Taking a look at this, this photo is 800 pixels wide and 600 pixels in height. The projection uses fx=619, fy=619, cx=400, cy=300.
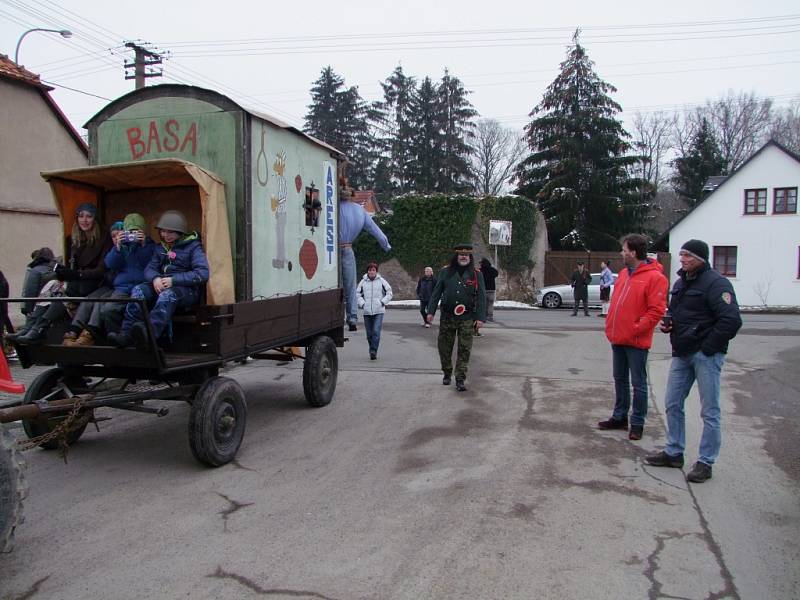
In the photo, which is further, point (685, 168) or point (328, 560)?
point (685, 168)

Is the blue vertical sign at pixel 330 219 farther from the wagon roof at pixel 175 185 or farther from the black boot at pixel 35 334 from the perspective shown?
the black boot at pixel 35 334

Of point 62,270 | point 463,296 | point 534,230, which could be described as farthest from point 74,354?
point 534,230

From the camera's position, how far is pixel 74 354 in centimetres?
495

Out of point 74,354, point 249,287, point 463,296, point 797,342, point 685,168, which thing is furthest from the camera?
point 685,168

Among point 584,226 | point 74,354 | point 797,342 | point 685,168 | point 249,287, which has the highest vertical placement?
point 685,168

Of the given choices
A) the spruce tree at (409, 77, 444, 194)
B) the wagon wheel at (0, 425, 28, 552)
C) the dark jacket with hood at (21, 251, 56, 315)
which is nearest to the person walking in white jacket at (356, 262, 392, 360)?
the dark jacket with hood at (21, 251, 56, 315)

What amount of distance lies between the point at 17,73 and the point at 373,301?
9.95 metres

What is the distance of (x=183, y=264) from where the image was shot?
514cm

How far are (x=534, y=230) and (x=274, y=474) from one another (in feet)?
83.6

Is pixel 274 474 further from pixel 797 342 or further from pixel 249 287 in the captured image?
pixel 797 342

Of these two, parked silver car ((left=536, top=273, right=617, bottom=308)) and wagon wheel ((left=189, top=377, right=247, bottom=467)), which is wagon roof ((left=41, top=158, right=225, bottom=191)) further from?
parked silver car ((left=536, top=273, right=617, bottom=308))

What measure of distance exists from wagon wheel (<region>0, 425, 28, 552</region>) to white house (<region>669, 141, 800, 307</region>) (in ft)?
102

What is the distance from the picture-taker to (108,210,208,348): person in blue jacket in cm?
475

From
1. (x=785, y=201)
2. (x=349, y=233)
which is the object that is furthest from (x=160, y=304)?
(x=785, y=201)
